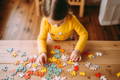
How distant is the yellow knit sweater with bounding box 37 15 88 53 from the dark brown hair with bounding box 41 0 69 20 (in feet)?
0.71

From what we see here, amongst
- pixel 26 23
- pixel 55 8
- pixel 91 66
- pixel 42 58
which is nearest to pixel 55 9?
pixel 55 8

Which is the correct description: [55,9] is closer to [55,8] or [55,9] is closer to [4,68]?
[55,8]

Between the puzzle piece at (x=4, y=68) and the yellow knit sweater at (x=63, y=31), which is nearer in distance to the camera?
the puzzle piece at (x=4, y=68)

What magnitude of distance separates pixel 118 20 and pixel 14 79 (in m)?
2.09

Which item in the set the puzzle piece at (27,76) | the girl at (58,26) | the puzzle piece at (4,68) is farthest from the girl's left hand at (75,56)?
the puzzle piece at (4,68)

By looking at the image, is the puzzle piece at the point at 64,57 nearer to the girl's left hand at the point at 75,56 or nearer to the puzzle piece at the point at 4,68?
the girl's left hand at the point at 75,56

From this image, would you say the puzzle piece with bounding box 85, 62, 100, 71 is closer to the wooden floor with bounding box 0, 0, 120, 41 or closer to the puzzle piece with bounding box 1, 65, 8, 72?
the puzzle piece with bounding box 1, 65, 8, 72

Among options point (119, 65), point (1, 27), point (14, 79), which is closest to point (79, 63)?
point (119, 65)

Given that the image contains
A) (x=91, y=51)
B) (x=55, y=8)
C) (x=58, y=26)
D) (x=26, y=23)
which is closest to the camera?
(x=55, y=8)

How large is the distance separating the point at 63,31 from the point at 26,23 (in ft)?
4.78

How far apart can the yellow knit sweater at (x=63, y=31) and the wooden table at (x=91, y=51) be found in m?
0.05

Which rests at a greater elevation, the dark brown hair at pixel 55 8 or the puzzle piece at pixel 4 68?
the dark brown hair at pixel 55 8

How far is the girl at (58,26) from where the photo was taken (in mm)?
1147

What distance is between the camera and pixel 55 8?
1125 mm
